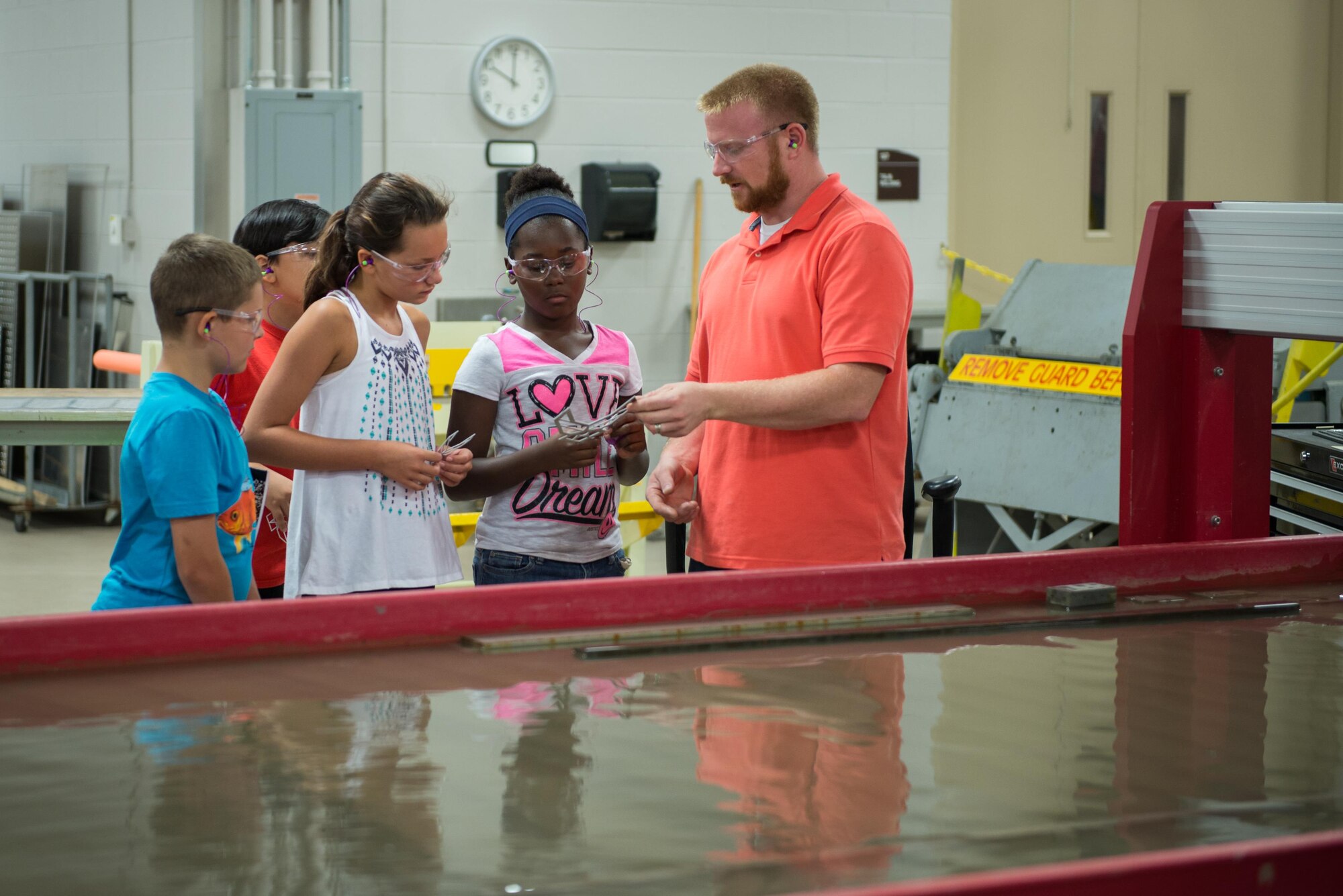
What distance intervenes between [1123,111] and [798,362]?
6.16 metres

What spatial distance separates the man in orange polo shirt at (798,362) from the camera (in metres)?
1.99

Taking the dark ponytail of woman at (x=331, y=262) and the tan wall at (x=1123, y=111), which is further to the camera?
the tan wall at (x=1123, y=111)

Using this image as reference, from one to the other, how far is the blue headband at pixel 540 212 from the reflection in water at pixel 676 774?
936mm

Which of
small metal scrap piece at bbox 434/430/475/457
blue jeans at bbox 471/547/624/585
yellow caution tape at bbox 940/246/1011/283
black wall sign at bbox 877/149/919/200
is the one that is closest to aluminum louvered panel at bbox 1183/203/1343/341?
blue jeans at bbox 471/547/624/585

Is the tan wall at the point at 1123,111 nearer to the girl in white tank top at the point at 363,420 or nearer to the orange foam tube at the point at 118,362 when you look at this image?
the orange foam tube at the point at 118,362

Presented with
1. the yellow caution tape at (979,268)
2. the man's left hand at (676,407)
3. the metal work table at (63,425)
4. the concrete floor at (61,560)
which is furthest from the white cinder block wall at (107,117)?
the man's left hand at (676,407)

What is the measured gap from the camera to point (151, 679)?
132 centimetres

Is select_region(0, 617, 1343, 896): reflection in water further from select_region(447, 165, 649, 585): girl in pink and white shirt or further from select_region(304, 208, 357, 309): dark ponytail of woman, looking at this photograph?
select_region(304, 208, 357, 309): dark ponytail of woman

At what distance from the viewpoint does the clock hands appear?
5914 millimetres

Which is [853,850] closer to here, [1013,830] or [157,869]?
[1013,830]

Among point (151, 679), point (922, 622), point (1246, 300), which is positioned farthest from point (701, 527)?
point (151, 679)

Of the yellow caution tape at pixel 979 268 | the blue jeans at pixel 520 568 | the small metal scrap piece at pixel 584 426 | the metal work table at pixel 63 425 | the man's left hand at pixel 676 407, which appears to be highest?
the yellow caution tape at pixel 979 268

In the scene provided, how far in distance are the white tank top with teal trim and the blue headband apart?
0.27 m

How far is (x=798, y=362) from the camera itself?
2082mm
